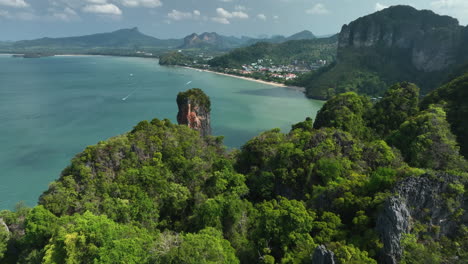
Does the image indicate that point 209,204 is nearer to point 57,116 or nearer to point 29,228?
point 29,228

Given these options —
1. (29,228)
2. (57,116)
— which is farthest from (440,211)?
(57,116)

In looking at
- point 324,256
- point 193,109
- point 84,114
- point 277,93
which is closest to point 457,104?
point 324,256

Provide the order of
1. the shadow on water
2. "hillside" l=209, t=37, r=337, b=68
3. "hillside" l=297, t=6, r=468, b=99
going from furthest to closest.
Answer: "hillside" l=209, t=37, r=337, b=68 → the shadow on water → "hillside" l=297, t=6, r=468, b=99

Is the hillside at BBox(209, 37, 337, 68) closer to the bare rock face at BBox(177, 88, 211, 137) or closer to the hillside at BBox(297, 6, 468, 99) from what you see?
the hillside at BBox(297, 6, 468, 99)

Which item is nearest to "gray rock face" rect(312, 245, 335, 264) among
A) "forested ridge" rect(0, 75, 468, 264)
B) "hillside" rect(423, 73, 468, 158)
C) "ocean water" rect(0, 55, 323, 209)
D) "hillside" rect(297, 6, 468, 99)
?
"forested ridge" rect(0, 75, 468, 264)

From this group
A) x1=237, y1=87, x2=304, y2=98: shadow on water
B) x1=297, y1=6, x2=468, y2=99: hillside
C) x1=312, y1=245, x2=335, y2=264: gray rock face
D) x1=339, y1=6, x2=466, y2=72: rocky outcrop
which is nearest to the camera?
x1=312, y1=245, x2=335, y2=264: gray rock face
